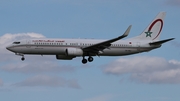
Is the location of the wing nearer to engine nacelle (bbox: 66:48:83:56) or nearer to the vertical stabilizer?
engine nacelle (bbox: 66:48:83:56)

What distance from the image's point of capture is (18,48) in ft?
311

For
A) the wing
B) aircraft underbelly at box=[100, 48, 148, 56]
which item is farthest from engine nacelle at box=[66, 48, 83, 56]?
aircraft underbelly at box=[100, 48, 148, 56]

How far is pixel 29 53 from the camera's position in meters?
94.5

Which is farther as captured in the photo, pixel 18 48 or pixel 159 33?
pixel 159 33

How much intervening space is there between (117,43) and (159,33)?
10620mm

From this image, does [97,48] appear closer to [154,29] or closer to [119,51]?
[119,51]

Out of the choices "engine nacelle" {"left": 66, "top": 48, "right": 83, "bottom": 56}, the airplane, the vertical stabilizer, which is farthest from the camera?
the vertical stabilizer

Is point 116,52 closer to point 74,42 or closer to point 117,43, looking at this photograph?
point 117,43

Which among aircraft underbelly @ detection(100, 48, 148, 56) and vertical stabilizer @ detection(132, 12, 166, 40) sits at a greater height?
vertical stabilizer @ detection(132, 12, 166, 40)

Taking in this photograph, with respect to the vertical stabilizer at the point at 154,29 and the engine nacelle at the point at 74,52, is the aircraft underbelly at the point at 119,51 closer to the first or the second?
the vertical stabilizer at the point at 154,29

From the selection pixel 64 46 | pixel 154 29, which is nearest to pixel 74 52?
pixel 64 46

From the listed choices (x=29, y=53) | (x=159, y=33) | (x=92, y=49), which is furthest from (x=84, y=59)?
(x=159, y=33)

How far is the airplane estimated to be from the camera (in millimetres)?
94375

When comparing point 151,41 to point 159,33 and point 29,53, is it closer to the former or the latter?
point 159,33
